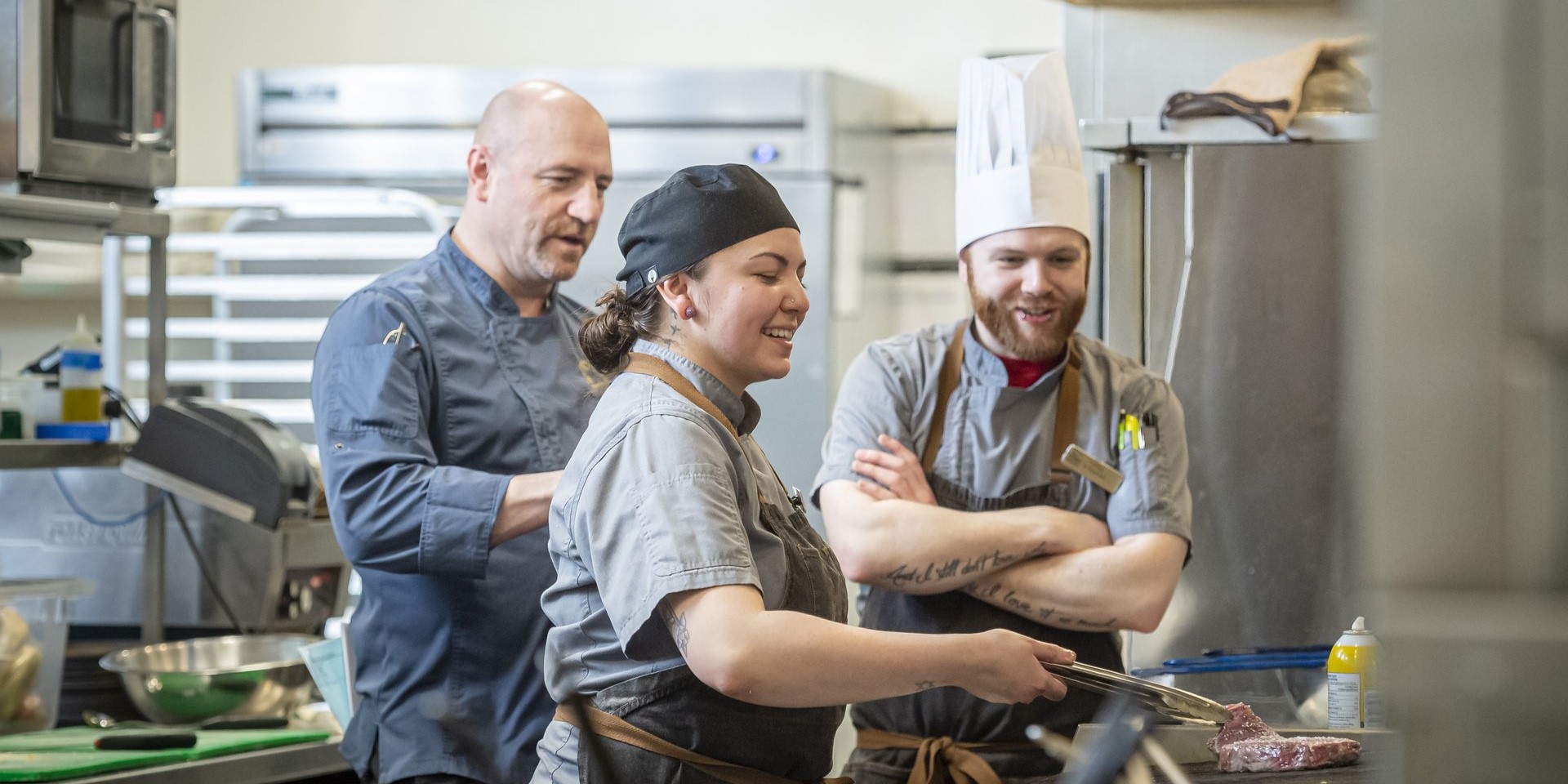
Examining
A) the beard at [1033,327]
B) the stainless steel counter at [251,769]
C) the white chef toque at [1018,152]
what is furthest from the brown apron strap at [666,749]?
the stainless steel counter at [251,769]

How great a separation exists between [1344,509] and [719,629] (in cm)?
147

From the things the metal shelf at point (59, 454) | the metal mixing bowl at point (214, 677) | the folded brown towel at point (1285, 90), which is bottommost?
the metal mixing bowl at point (214, 677)

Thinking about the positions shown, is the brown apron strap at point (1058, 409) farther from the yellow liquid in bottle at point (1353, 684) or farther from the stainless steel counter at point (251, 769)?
the stainless steel counter at point (251, 769)

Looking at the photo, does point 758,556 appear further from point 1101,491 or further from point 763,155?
point 763,155

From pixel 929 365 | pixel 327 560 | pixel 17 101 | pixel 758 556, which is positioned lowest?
pixel 327 560

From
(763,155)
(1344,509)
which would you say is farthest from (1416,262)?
(763,155)

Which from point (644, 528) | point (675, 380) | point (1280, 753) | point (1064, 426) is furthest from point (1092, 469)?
point (644, 528)

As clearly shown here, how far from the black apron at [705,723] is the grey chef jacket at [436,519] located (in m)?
0.54

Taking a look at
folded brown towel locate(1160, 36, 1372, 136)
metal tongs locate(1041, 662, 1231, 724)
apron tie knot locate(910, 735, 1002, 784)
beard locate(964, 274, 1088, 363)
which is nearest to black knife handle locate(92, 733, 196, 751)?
apron tie knot locate(910, 735, 1002, 784)

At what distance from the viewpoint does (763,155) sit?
12.9ft

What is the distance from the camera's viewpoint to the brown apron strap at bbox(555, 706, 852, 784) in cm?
133

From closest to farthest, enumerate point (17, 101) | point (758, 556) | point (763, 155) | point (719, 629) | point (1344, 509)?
1. point (719, 629)
2. point (758, 556)
3. point (1344, 509)
4. point (17, 101)
5. point (763, 155)

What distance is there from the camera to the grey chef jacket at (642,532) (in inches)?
Answer: 49.8

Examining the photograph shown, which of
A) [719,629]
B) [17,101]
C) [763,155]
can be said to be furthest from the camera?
[763,155]
